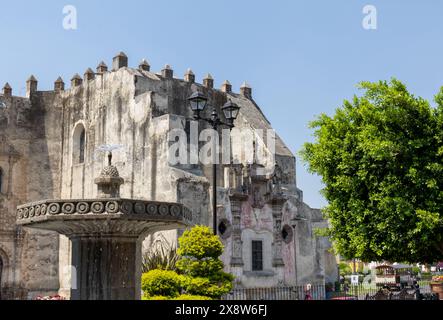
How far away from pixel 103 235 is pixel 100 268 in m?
0.58

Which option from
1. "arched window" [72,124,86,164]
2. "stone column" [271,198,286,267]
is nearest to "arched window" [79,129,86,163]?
"arched window" [72,124,86,164]

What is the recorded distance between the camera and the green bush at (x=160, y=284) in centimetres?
1509

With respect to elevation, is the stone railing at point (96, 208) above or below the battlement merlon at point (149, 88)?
below

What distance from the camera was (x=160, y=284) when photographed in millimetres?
15102

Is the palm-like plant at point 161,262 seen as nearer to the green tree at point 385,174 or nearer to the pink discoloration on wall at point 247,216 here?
the pink discoloration on wall at point 247,216

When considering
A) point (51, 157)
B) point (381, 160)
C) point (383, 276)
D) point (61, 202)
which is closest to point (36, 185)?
point (51, 157)

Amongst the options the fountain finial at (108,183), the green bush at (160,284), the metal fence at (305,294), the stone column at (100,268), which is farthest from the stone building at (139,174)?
the stone column at (100,268)

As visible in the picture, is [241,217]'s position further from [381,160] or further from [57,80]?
[57,80]

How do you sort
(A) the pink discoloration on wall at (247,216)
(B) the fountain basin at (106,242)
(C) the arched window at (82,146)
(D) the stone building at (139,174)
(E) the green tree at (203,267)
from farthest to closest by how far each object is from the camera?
(C) the arched window at (82,146)
(A) the pink discoloration on wall at (247,216)
(D) the stone building at (139,174)
(E) the green tree at (203,267)
(B) the fountain basin at (106,242)

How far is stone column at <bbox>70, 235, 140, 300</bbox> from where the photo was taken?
1017 cm

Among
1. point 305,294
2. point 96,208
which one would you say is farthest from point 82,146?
point 96,208

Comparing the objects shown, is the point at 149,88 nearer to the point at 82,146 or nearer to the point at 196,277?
the point at 82,146

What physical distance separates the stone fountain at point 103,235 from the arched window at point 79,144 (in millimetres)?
20328

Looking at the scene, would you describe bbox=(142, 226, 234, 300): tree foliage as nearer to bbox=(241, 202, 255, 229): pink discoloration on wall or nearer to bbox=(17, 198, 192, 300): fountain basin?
bbox=(17, 198, 192, 300): fountain basin
